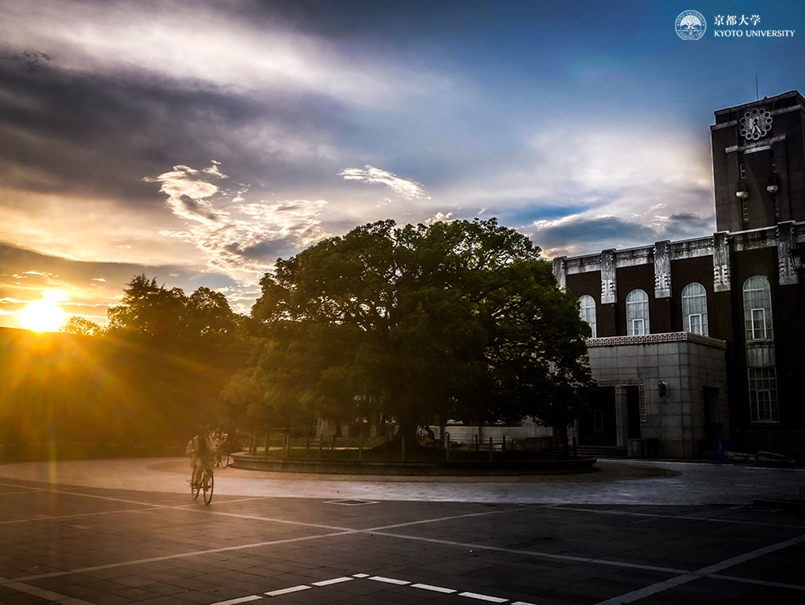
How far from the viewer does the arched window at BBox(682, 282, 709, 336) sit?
49938 mm

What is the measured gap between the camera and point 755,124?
56.6 metres

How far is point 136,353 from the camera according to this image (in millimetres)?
44094

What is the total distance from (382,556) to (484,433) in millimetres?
38703

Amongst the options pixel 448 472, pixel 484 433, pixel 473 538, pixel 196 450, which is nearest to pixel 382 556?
pixel 473 538

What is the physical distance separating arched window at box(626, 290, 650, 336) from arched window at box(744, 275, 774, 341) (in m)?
7.09

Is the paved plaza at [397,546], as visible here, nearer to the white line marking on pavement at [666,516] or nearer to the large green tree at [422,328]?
the white line marking on pavement at [666,516]

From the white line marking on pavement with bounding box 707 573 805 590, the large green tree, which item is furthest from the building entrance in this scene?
the white line marking on pavement with bounding box 707 573 805 590

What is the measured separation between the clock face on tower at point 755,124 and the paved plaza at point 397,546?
44232 millimetres

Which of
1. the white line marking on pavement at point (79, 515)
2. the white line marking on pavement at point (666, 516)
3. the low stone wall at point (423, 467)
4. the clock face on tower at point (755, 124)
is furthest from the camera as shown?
the clock face on tower at point (755, 124)

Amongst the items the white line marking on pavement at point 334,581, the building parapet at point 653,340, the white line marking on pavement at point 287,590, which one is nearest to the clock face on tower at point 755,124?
the building parapet at point 653,340

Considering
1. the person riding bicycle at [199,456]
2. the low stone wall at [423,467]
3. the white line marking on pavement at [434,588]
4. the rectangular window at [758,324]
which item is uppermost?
the rectangular window at [758,324]

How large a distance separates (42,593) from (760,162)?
60.8m

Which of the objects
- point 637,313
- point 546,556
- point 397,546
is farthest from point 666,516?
point 637,313

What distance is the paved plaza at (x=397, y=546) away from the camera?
26.0 feet
